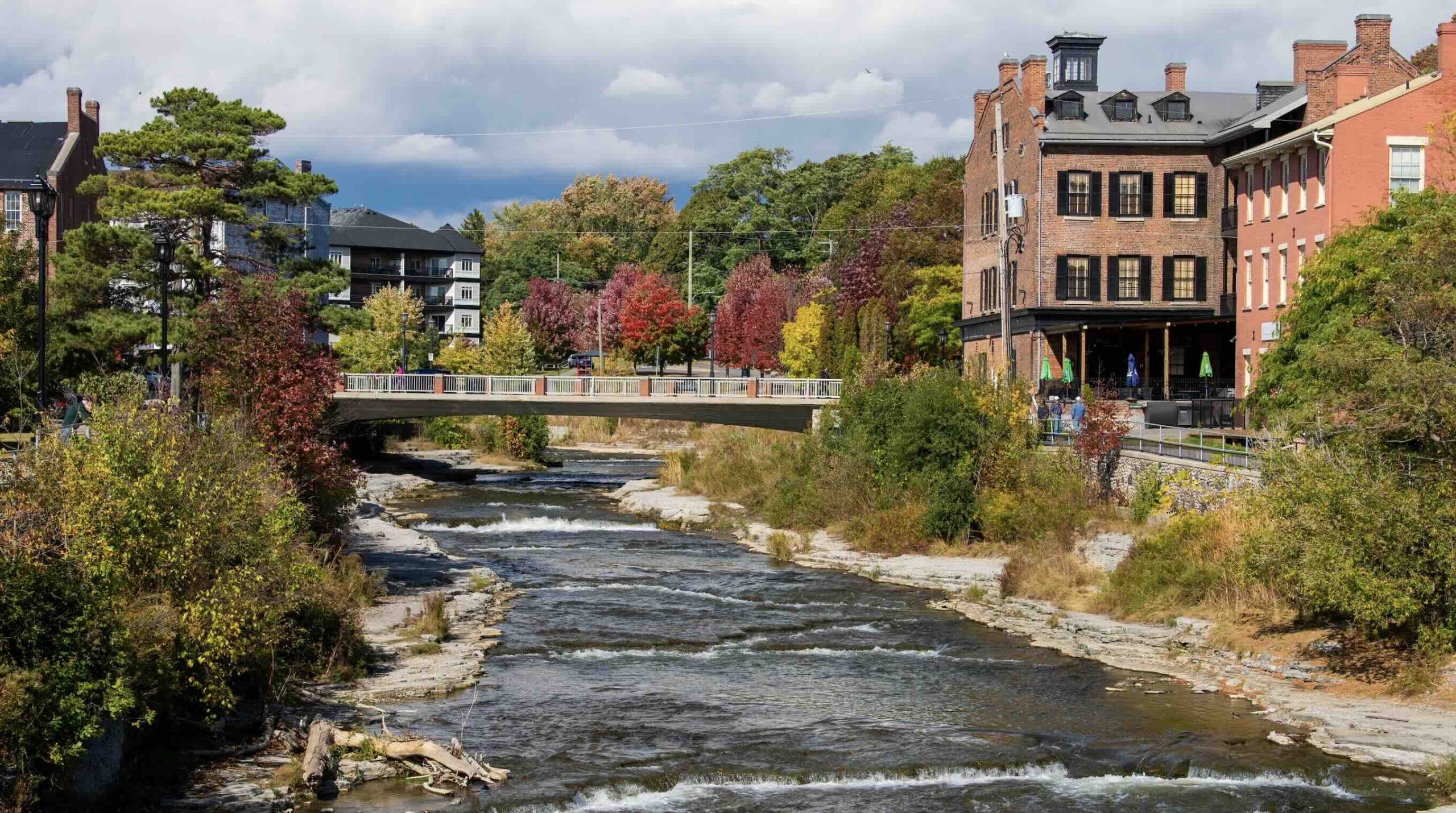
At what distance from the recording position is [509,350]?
96.5 metres

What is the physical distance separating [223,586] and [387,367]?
2767 inches

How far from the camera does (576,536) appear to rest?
1953 inches

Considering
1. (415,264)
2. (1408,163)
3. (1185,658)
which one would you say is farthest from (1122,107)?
(415,264)

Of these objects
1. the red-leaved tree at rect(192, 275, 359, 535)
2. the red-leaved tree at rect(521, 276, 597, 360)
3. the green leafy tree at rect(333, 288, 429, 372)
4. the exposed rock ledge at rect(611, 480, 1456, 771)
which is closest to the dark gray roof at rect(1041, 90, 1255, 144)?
the exposed rock ledge at rect(611, 480, 1456, 771)

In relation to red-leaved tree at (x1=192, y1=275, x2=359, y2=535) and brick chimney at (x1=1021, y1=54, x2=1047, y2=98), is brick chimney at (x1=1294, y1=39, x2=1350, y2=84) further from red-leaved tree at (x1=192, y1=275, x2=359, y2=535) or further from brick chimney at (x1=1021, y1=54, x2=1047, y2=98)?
red-leaved tree at (x1=192, y1=275, x2=359, y2=535)

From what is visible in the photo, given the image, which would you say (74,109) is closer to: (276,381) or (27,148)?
(27,148)

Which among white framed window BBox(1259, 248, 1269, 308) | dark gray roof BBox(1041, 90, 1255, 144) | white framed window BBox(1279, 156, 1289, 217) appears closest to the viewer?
white framed window BBox(1279, 156, 1289, 217)

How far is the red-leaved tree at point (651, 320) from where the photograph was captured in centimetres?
10294

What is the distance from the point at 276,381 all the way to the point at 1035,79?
39.3m

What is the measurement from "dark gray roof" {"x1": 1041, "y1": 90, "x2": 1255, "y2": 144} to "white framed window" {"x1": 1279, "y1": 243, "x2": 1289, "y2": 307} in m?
11.6

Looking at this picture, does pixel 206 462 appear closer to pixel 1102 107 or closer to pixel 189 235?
pixel 189 235

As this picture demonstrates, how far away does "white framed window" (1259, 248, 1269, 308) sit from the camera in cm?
5016

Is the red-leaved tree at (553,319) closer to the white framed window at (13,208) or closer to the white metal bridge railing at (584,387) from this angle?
the white framed window at (13,208)

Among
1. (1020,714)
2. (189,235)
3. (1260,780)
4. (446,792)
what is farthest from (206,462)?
(189,235)
